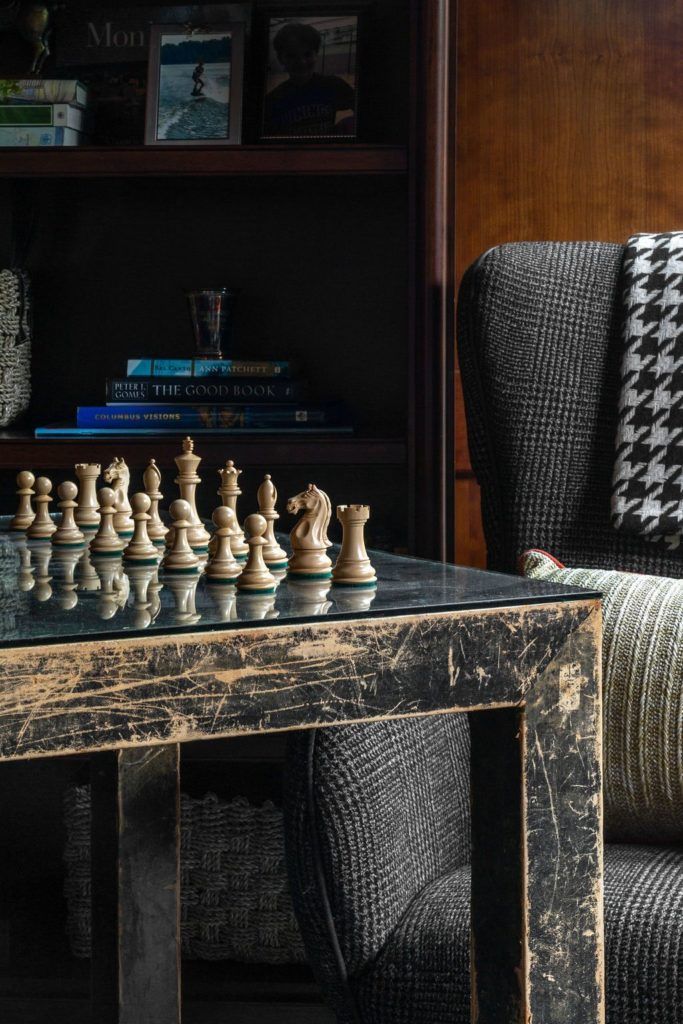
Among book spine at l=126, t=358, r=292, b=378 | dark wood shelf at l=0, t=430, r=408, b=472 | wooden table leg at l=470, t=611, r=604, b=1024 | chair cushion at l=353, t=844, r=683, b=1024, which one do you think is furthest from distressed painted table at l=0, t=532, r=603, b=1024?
book spine at l=126, t=358, r=292, b=378

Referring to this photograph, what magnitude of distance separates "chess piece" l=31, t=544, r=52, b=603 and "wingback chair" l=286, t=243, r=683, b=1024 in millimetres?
256

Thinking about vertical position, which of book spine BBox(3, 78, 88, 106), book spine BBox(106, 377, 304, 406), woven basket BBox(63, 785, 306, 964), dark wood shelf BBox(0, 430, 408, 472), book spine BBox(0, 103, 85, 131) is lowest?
woven basket BBox(63, 785, 306, 964)

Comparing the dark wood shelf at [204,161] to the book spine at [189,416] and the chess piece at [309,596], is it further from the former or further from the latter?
the chess piece at [309,596]

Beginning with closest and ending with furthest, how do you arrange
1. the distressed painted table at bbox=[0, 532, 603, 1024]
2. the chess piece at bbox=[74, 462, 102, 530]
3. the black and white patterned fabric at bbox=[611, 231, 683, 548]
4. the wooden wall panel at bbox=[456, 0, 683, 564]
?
the distressed painted table at bbox=[0, 532, 603, 1024]
the chess piece at bbox=[74, 462, 102, 530]
the black and white patterned fabric at bbox=[611, 231, 683, 548]
the wooden wall panel at bbox=[456, 0, 683, 564]

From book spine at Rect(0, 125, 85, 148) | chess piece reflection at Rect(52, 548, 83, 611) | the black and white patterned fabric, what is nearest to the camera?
chess piece reflection at Rect(52, 548, 83, 611)

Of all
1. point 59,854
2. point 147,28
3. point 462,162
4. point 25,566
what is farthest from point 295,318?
point 25,566

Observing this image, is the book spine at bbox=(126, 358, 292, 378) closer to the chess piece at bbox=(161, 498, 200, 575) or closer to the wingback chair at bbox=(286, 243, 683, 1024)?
the wingback chair at bbox=(286, 243, 683, 1024)

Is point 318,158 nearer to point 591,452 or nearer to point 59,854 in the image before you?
point 591,452

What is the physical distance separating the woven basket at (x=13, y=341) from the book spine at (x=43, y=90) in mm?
271

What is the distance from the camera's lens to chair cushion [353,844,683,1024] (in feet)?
2.85

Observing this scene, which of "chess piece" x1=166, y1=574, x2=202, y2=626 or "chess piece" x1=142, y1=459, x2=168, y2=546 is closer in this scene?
"chess piece" x1=166, y1=574, x2=202, y2=626

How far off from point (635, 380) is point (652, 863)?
56 cm

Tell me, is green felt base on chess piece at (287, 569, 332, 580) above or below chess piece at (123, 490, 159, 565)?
below

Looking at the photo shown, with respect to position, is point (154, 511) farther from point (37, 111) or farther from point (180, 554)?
point (37, 111)
